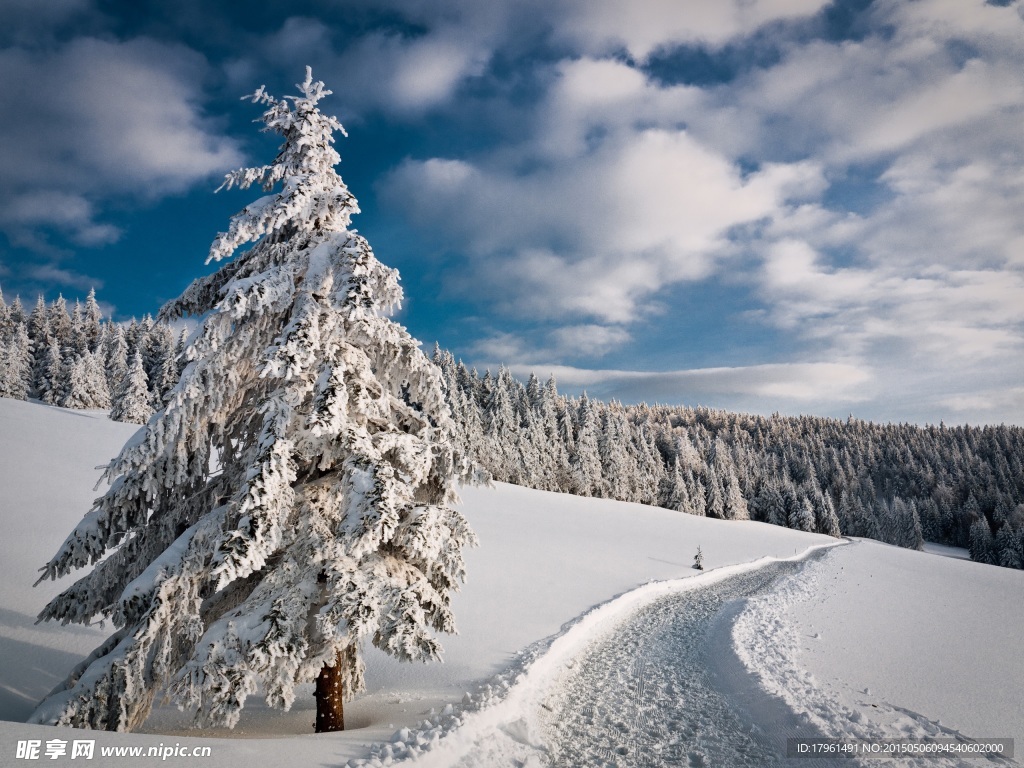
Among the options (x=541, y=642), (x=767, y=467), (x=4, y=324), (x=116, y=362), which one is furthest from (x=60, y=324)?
(x=767, y=467)

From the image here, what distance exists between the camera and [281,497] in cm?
680

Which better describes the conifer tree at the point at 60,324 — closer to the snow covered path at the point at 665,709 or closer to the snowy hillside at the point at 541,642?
the snowy hillside at the point at 541,642

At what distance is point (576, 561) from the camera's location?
27.4m

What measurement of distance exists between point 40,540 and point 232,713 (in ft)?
54.8

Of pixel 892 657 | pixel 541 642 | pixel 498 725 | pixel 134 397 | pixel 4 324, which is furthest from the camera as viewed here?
pixel 4 324

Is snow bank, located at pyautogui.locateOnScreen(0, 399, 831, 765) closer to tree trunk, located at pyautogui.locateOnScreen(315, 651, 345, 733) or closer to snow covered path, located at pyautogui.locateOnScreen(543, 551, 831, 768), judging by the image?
tree trunk, located at pyautogui.locateOnScreen(315, 651, 345, 733)

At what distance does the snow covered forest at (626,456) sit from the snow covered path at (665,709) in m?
16.8

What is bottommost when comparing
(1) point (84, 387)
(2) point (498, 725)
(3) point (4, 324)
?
(2) point (498, 725)

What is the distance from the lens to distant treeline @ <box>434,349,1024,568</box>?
6869 cm

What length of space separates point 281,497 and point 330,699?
3838mm

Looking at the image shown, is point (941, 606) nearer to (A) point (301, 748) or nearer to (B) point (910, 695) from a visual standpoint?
(B) point (910, 695)

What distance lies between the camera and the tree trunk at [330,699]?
7.77m

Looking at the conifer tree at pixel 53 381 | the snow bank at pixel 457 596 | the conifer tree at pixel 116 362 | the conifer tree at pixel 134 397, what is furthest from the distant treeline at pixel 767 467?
the conifer tree at pixel 53 381

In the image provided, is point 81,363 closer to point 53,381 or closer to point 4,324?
point 53,381
